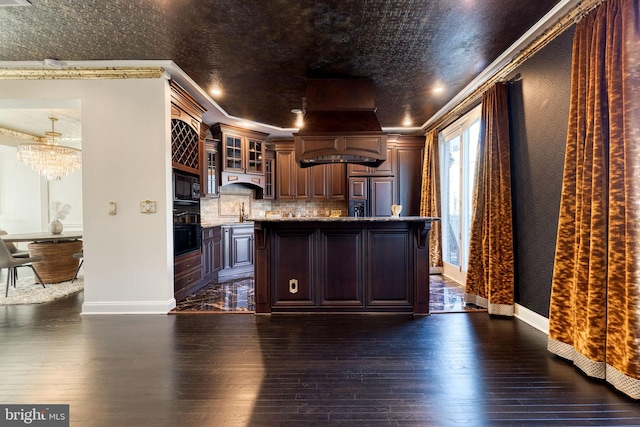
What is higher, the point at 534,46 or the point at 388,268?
the point at 534,46

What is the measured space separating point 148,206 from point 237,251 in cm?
217

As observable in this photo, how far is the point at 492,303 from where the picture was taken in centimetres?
Result: 313

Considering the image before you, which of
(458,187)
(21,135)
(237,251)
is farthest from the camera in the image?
(21,135)

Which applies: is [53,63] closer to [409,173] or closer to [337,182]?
[337,182]

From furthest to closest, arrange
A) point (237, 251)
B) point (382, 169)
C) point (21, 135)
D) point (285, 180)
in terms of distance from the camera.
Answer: point (285, 180)
point (382, 169)
point (21, 135)
point (237, 251)

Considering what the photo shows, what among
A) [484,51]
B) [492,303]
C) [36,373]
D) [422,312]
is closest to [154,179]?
[36,373]

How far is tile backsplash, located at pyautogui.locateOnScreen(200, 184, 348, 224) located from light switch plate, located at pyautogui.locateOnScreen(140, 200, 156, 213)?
80.5 inches

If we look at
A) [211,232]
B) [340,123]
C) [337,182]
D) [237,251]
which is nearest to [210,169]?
[211,232]

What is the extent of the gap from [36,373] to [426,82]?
4.75 m

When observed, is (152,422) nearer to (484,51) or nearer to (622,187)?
(622,187)

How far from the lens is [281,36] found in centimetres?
260

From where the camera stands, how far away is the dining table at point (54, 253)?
4.57 m

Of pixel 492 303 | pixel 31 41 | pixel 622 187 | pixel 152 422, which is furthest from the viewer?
pixel 492 303

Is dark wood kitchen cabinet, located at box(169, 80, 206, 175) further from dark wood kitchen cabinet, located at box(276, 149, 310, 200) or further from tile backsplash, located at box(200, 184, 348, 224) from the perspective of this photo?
dark wood kitchen cabinet, located at box(276, 149, 310, 200)
